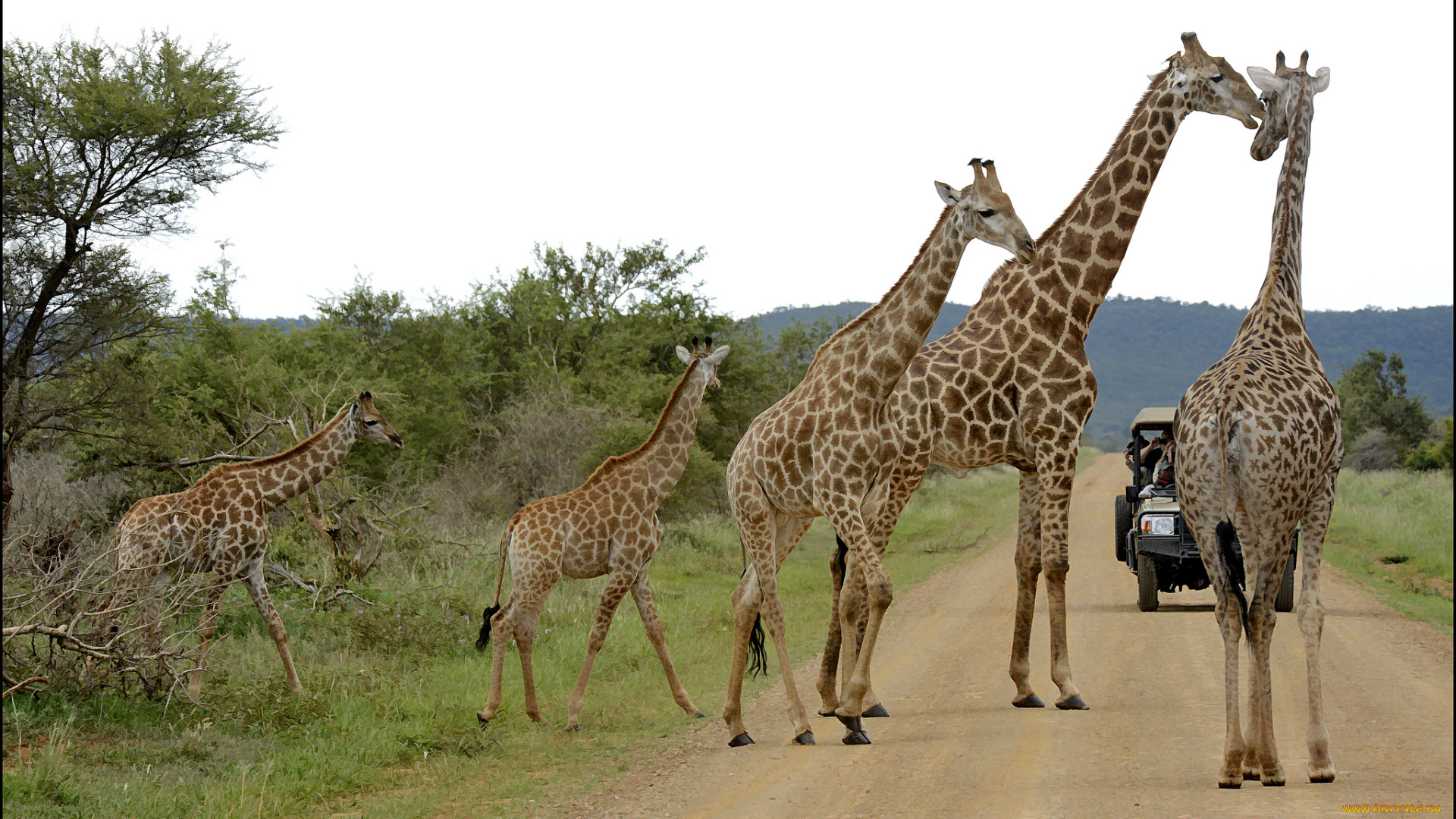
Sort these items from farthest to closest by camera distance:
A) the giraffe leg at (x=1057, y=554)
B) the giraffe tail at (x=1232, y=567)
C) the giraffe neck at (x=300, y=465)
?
the giraffe neck at (x=300, y=465) → the giraffe leg at (x=1057, y=554) → the giraffe tail at (x=1232, y=567)

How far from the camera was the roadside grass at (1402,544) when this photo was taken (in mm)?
14031

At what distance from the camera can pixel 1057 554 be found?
805cm

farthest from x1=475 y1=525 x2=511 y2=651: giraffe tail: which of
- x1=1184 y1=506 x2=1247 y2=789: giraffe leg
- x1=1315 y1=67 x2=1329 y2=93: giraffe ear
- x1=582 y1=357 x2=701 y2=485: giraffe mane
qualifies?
x1=1315 y1=67 x2=1329 y2=93: giraffe ear

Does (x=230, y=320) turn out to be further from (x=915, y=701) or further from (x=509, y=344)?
(x=915, y=701)

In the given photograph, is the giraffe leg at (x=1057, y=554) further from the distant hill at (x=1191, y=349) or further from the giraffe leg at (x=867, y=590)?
the distant hill at (x=1191, y=349)

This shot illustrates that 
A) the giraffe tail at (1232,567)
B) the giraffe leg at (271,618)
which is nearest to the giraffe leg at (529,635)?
the giraffe leg at (271,618)

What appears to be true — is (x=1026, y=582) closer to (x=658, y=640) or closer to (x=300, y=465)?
(x=658, y=640)

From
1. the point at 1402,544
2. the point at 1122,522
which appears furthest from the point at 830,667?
the point at 1402,544

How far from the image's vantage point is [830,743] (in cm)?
730

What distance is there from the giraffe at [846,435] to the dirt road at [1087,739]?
2.56ft

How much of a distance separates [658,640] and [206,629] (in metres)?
3.57

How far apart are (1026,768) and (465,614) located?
6.96 metres

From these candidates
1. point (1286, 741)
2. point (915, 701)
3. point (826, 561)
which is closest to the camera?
point (1286, 741)

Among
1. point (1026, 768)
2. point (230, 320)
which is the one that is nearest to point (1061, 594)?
point (1026, 768)
